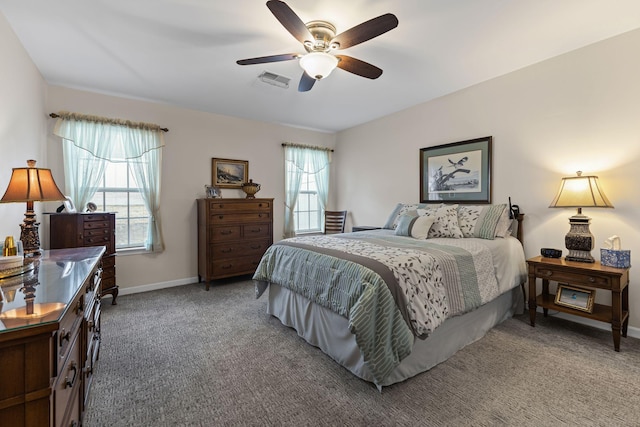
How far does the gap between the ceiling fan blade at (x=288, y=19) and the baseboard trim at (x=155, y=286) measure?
3.55m

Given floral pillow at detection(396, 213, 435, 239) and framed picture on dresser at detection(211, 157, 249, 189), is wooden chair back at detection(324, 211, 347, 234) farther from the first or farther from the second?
floral pillow at detection(396, 213, 435, 239)

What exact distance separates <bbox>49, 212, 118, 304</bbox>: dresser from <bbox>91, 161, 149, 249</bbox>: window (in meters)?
0.52

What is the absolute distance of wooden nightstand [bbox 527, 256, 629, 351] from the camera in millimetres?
2219

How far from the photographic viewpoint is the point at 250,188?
4430 millimetres

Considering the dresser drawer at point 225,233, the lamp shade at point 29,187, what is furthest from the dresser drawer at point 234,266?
the lamp shade at point 29,187

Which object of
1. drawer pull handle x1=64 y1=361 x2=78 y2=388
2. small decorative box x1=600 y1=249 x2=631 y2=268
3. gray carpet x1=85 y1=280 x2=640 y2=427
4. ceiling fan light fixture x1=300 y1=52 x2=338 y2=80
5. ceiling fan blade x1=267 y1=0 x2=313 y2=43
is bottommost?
gray carpet x1=85 y1=280 x2=640 y2=427

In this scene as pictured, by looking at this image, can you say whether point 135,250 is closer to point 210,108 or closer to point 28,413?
point 210,108

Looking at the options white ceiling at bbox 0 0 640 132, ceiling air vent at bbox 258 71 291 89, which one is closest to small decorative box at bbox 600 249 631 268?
white ceiling at bbox 0 0 640 132

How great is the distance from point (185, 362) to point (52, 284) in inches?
48.9

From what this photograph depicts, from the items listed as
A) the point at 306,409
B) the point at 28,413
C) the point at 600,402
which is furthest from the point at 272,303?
the point at 600,402

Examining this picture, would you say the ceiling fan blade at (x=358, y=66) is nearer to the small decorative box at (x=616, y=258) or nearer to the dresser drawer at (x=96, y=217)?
the small decorative box at (x=616, y=258)

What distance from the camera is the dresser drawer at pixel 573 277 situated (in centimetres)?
226

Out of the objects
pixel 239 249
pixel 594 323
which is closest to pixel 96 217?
pixel 239 249

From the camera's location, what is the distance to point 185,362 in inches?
84.2
